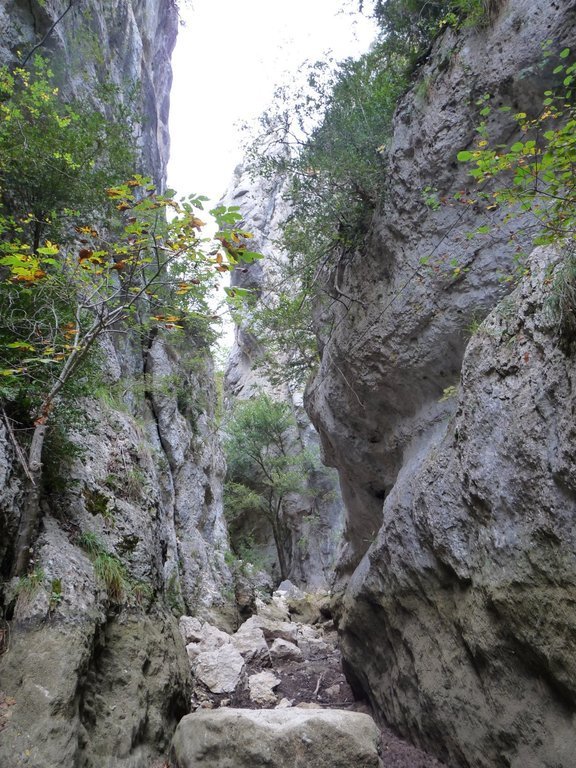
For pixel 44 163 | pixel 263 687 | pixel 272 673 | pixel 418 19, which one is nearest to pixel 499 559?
pixel 263 687

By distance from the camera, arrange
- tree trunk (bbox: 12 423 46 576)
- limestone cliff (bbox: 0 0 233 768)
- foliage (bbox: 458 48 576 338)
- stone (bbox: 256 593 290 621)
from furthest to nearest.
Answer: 1. stone (bbox: 256 593 290 621)
2. tree trunk (bbox: 12 423 46 576)
3. limestone cliff (bbox: 0 0 233 768)
4. foliage (bbox: 458 48 576 338)

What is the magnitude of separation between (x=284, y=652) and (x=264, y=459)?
16725 mm

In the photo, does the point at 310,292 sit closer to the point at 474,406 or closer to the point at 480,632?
the point at 474,406

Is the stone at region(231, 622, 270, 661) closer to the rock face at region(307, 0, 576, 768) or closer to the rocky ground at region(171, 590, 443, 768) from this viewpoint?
the rocky ground at region(171, 590, 443, 768)

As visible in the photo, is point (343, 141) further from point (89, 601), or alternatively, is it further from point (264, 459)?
point (264, 459)

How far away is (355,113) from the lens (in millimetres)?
9133

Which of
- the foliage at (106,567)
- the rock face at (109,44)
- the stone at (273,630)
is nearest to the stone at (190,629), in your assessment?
the stone at (273,630)

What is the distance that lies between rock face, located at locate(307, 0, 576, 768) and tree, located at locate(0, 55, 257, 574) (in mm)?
2923

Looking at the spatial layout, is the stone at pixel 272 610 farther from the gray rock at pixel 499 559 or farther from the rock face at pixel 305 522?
the gray rock at pixel 499 559

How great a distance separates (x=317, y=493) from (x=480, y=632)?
2443 cm

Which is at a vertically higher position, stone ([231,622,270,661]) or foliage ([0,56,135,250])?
foliage ([0,56,135,250])

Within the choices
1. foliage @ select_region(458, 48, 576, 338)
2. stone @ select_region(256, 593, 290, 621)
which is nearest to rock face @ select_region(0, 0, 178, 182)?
foliage @ select_region(458, 48, 576, 338)

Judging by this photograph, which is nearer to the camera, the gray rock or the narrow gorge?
the gray rock

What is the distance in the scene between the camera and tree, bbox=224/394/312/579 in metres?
26.2
